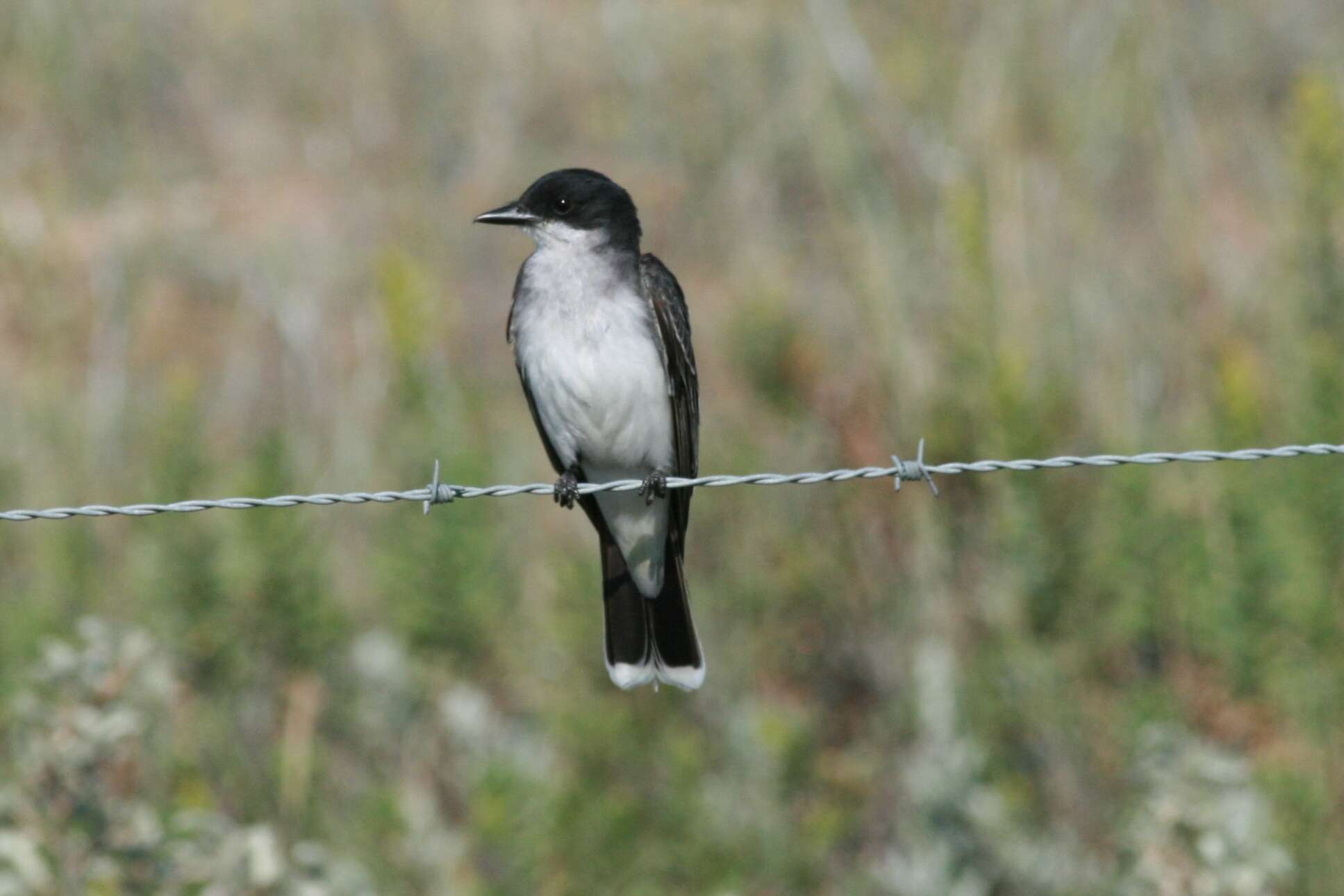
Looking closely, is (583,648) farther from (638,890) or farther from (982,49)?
(982,49)

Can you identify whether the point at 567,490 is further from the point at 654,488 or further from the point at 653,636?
the point at 653,636

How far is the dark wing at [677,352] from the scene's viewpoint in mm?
5480

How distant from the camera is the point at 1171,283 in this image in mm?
9953

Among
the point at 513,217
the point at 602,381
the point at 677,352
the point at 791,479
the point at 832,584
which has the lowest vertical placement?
the point at 832,584

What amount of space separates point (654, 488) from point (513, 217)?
985 millimetres

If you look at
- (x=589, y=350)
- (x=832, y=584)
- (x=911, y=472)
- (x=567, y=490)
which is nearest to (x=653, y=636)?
(x=567, y=490)

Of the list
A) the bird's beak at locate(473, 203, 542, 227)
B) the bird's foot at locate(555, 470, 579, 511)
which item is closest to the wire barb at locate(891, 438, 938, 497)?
→ the bird's foot at locate(555, 470, 579, 511)

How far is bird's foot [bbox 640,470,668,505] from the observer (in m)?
5.28

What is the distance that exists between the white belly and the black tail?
59mm

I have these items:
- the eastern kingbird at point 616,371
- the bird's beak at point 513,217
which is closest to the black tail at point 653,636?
the eastern kingbird at point 616,371

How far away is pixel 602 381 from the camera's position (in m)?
5.39

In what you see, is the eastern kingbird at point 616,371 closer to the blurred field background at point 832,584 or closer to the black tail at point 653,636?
the black tail at point 653,636

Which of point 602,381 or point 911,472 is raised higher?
point 602,381

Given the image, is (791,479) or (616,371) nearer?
(791,479)
